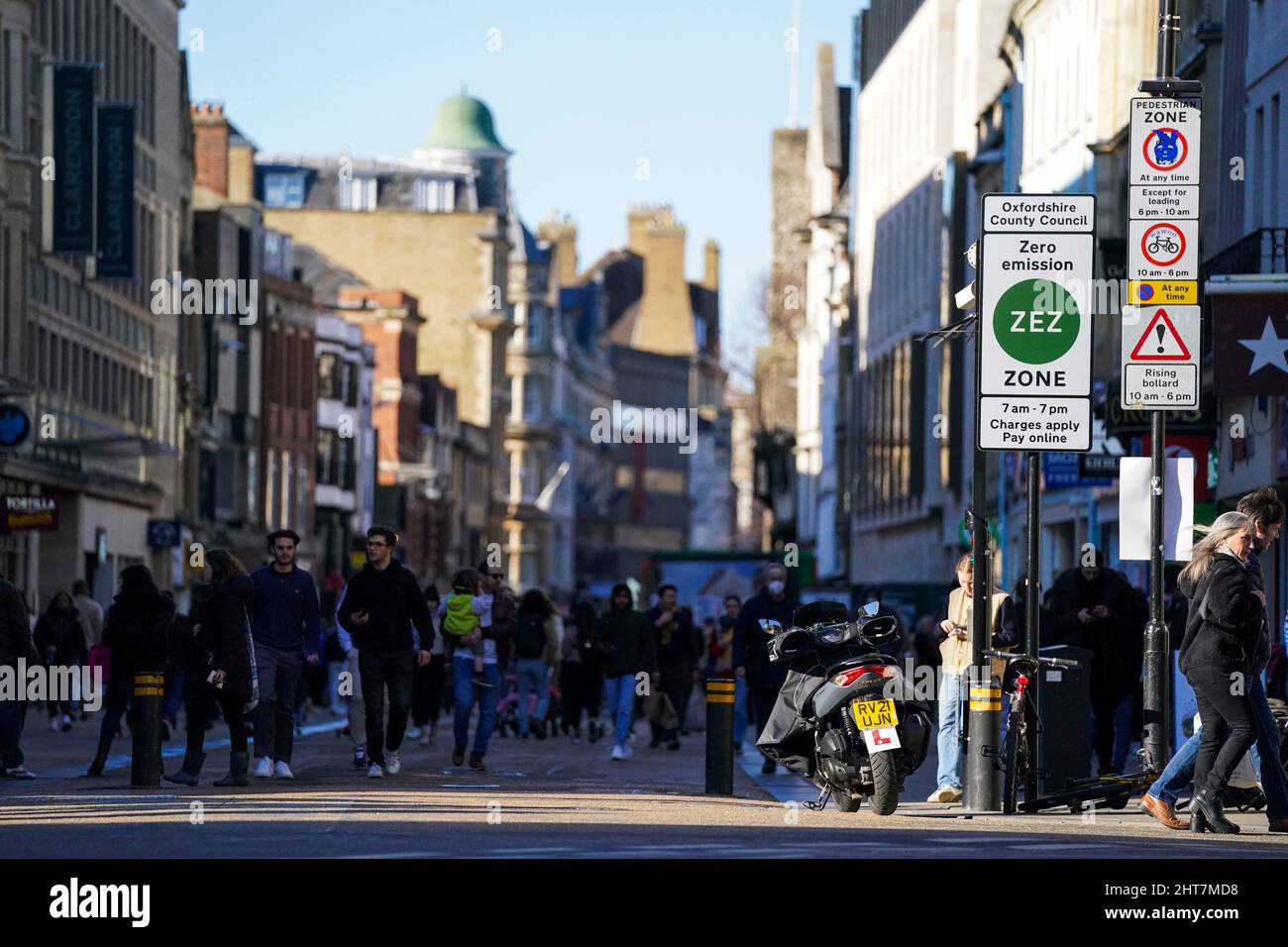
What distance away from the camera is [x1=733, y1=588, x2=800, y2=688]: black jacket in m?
27.0

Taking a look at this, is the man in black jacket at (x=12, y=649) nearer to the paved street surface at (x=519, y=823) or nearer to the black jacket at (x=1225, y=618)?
the paved street surface at (x=519, y=823)

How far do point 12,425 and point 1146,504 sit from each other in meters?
28.4

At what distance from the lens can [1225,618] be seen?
1734 centimetres

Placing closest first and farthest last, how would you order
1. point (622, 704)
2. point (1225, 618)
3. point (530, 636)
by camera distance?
point (1225, 618), point (622, 704), point (530, 636)

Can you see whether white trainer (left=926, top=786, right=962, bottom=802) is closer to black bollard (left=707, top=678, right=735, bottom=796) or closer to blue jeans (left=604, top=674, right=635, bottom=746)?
black bollard (left=707, top=678, right=735, bottom=796)

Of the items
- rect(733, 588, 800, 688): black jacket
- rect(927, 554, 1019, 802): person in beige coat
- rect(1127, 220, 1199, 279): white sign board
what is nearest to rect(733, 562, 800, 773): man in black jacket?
rect(733, 588, 800, 688): black jacket

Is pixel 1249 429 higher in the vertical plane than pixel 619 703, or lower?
higher

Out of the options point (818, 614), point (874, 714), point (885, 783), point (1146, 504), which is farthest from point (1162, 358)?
point (885, 783)

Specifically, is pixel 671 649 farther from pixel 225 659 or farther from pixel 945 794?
pixel 945 794

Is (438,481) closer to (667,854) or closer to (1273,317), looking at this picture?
(1273,317)

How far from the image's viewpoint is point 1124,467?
21.6 m

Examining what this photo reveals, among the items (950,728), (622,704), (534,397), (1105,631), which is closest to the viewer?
(950,728)
